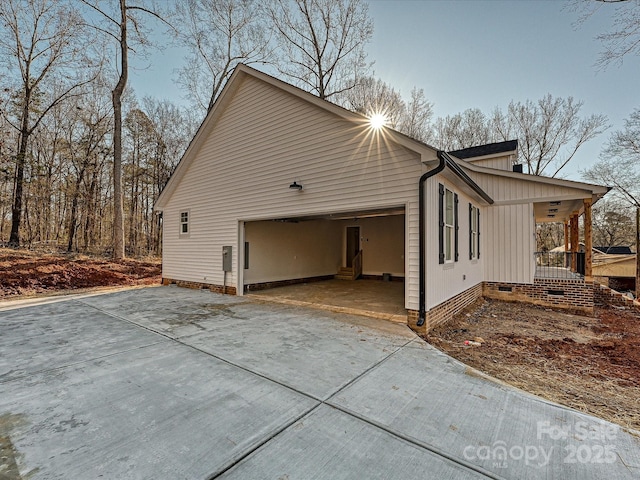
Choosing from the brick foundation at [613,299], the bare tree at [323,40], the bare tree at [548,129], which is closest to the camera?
the brick foundation at [613,299]

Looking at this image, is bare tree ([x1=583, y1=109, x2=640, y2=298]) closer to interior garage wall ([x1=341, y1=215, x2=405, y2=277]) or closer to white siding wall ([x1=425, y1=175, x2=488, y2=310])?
interior garage wall ([x1=341, y1=215, x2=405, y2=277])

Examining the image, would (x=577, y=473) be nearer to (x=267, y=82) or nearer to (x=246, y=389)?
(x=246, y=389)

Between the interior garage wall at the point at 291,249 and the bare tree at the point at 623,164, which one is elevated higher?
the bare tree at the point at 623,164

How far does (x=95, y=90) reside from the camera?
54.7ft

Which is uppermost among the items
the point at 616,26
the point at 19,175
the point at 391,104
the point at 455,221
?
the point at 391,104

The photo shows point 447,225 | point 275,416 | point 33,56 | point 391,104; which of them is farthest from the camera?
point 391,104

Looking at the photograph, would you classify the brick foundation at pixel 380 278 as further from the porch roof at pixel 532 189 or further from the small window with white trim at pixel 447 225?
the small window with white trim at pixel 447 225

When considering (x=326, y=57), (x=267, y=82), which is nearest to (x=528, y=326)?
(x=267, y=82)

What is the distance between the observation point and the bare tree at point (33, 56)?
13.6 metres

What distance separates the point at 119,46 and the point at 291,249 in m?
14.1

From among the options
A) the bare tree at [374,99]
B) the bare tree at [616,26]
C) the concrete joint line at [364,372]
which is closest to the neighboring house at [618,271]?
the bare tree at [616,26]

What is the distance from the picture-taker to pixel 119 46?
48.3ft

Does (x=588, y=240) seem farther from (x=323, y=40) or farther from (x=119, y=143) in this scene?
(x=119, y=143)

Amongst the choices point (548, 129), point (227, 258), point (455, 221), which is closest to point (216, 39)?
point (227, 258)
